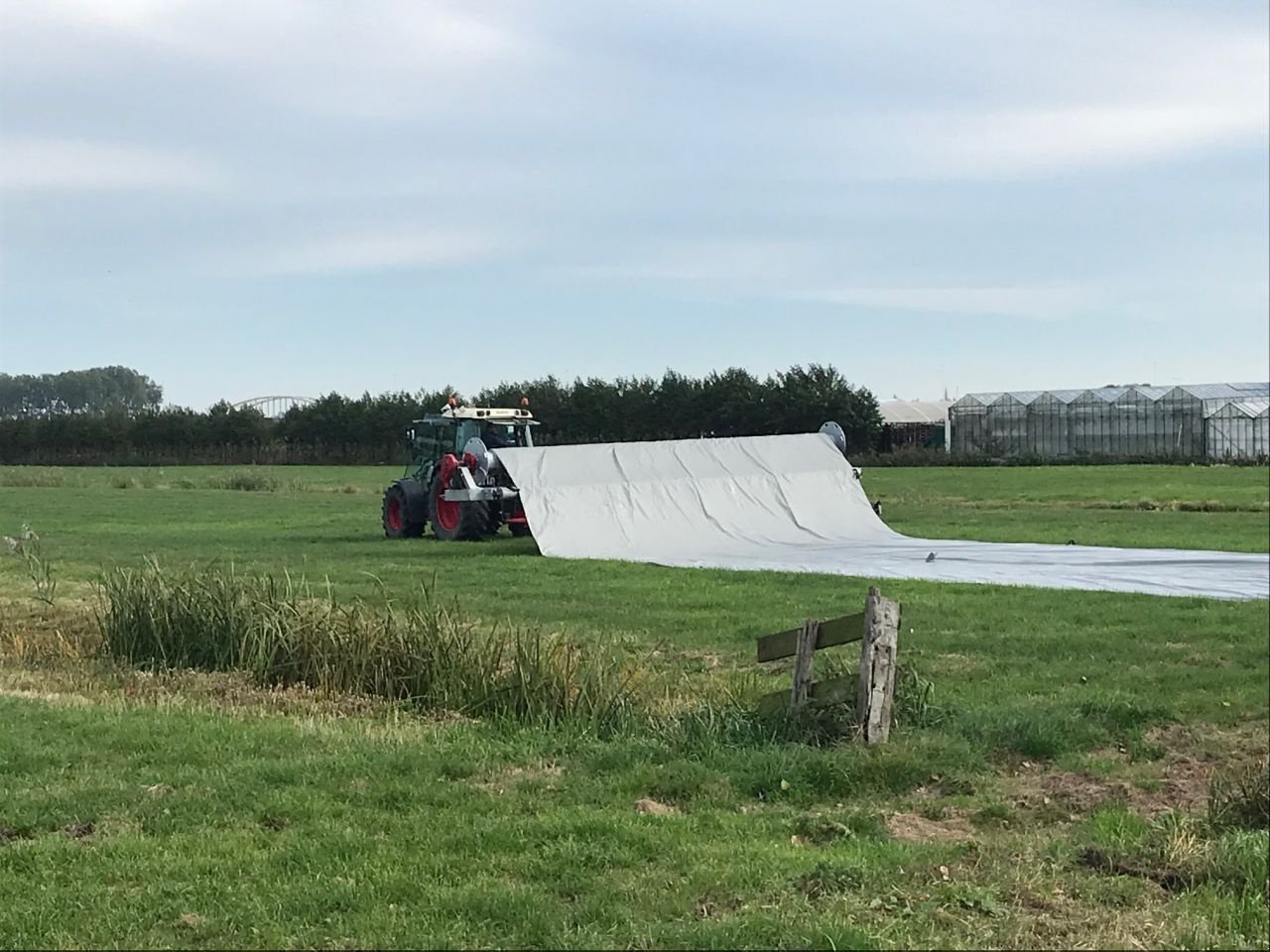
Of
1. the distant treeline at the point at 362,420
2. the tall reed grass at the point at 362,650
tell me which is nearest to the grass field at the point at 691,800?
the tall reed grass at the point at 362,650

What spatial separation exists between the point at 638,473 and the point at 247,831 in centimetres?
Answer: 1300

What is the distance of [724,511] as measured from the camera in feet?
59.7

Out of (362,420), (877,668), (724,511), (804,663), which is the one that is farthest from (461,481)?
(877,668)

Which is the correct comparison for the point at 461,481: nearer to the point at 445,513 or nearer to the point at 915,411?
the point at 445,513

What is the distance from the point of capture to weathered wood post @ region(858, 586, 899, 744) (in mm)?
6141

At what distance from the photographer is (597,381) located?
40.8 ft

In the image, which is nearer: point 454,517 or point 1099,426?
point 1099,426

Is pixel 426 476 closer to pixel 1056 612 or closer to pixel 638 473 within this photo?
pixel 638 473

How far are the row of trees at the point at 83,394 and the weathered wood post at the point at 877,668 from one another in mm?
7066

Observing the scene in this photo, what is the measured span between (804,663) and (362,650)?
301cm

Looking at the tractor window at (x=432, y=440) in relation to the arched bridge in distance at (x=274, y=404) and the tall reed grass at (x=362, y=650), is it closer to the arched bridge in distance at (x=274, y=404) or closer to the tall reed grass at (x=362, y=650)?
the arched bridge in distance at (x=274, y=404)

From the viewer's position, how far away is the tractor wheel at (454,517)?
1800 centimetres

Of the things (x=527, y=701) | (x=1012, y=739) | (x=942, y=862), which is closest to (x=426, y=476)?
(x=527, y=701)

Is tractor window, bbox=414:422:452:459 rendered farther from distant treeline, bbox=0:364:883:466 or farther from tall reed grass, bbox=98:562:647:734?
tall reed grass, bbox=98:562:647:734
